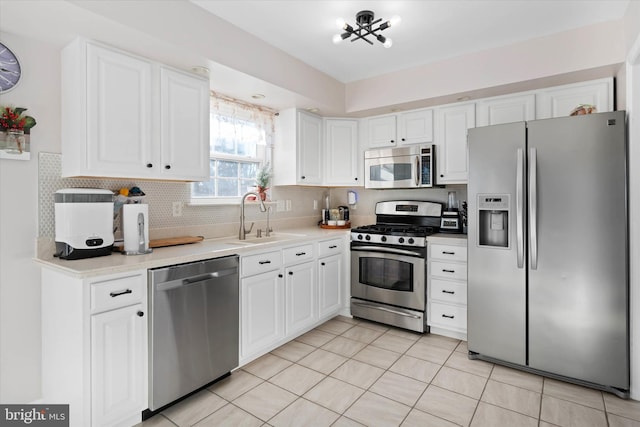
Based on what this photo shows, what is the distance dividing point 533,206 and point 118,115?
2855mm

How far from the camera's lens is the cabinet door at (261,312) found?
101 inches

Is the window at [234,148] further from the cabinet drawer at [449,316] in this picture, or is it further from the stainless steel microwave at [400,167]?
the cabinet drawer at [449,316]

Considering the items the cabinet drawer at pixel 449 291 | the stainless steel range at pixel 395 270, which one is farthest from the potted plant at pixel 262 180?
the cabinet drawer at pixel 449 291

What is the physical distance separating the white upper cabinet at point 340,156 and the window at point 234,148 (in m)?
0.71

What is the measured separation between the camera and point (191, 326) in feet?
7.06

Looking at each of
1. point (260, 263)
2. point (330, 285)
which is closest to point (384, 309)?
point (330, 285)

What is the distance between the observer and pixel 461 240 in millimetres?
3021

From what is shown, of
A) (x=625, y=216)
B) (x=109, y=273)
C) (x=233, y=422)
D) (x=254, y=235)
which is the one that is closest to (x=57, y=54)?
(x=109, y=273)

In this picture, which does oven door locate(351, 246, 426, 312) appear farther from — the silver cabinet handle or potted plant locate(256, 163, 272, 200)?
the silver cabinet handle

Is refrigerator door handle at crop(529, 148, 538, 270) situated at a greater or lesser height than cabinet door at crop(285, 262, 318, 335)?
greater

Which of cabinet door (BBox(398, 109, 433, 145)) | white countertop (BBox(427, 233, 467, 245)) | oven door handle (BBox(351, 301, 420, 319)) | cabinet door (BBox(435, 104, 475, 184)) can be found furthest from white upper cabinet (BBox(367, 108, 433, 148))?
oven door handle (BBox(351, 301, 420, 319))

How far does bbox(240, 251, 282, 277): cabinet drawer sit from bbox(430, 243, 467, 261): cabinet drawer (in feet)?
4.75

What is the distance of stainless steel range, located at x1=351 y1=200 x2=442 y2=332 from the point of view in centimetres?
321

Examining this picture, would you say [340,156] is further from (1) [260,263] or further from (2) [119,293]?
(2) [119,293]
